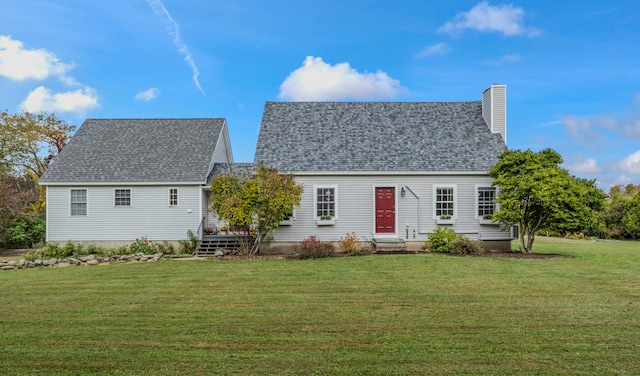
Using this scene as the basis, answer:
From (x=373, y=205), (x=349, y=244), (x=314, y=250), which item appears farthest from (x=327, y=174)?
(x=314, y=250)

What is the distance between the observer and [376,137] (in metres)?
19.2

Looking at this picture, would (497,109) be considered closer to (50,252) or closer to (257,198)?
(257,198)

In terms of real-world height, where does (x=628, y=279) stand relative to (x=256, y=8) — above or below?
below

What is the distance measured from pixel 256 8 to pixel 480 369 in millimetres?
13312

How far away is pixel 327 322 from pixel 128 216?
14661mm

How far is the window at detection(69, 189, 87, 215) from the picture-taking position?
18.8m

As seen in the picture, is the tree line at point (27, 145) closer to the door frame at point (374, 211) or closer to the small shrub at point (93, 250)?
the small shrub at point (93, 250)

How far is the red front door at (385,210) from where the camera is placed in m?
17.7

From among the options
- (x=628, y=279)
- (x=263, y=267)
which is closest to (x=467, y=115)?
(x=628, y=279)

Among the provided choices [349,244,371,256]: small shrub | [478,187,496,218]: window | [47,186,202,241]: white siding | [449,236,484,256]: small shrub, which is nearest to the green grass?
[449,236,484,256]: small shrub

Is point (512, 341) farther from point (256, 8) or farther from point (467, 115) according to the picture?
A: point (467, 115)

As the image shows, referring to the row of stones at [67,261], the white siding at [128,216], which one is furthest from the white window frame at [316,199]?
the row of stones at [67,261]

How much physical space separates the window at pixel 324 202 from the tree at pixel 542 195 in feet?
21.2

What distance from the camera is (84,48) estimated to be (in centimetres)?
1662
